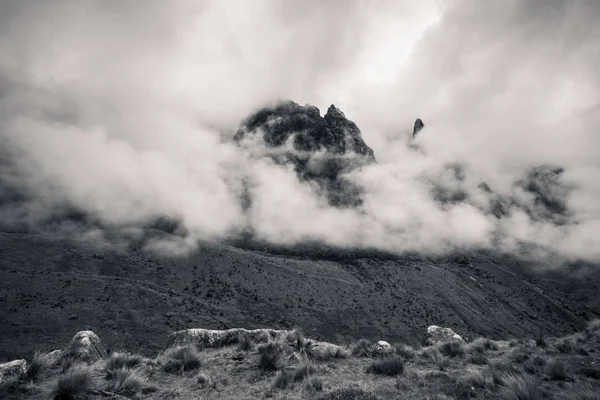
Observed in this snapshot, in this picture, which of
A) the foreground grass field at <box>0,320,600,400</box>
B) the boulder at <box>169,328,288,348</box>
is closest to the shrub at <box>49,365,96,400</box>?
the foreground grass field at <box>0,320,600,400</box>

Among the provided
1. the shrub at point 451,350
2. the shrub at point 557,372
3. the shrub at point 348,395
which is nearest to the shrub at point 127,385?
the shrub at point 348,395

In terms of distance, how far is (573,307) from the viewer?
12150 cm

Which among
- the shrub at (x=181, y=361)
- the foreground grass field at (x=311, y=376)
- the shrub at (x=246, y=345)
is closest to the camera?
the foreground grass field at (x=311, y=376)

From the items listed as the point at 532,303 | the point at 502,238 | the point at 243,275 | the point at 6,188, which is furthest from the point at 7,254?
the point at 502,238

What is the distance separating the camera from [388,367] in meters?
9.68

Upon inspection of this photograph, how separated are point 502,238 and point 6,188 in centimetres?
26336

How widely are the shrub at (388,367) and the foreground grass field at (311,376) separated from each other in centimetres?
3

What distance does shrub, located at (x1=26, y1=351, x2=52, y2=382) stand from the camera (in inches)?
357

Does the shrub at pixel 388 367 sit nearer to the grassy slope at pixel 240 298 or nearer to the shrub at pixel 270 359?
the shrub at pixel 270 359

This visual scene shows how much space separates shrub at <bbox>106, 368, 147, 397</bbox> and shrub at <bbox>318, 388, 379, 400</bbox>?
15.8 feet

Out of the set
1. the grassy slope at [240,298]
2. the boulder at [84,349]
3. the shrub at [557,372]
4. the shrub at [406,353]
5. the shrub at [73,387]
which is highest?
the shrub at [557,372]

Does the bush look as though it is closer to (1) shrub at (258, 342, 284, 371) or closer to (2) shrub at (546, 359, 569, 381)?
(2) shrub at (546, 359, 569, 381)

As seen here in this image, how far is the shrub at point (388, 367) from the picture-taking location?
9.55m

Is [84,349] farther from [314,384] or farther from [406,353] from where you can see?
[406,353]
